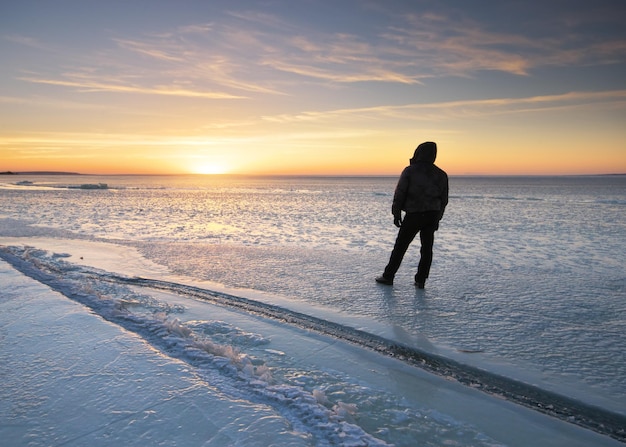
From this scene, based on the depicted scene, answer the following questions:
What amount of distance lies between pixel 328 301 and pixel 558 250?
262 inches

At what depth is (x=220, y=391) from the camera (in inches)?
104

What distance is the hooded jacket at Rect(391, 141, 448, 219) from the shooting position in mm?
5578

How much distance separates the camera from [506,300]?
16.6 feet

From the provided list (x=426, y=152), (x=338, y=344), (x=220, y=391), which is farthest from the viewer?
(x=426, y=152)

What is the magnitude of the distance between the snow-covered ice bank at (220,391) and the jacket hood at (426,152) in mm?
2994

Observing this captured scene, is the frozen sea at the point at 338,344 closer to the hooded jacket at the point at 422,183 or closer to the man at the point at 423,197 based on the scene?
the man at the point at 423,197

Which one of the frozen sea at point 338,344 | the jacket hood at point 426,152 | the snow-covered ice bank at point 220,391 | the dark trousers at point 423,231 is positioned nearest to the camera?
the snow-covered ice bank at point 220,391

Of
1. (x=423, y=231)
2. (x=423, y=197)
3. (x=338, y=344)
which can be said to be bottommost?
(x=338, y=344)

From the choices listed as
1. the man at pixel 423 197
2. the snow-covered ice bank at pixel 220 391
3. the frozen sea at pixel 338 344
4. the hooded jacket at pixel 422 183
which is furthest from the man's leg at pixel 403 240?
the snow-covered ice bank at pixel 220 391

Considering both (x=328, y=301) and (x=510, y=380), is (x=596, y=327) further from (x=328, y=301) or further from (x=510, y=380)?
(x=328, y=301)

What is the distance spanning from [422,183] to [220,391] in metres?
3.96

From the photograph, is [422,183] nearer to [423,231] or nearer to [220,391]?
[423,231]

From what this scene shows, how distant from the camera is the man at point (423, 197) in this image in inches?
220

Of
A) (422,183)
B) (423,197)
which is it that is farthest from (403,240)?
(422,183)
